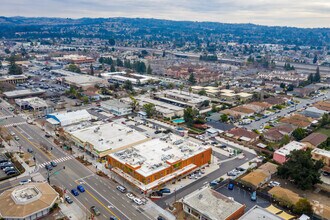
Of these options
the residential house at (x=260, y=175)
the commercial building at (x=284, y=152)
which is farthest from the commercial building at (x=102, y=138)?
the commercial building at (x=284, y=152)

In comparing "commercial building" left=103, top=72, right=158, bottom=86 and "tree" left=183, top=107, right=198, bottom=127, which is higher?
"commercial building" left=103, top=72, right=158, bottom=86

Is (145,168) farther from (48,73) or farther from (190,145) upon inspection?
(48,73)

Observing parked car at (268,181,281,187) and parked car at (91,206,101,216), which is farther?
parked car at (268,181,281,187)

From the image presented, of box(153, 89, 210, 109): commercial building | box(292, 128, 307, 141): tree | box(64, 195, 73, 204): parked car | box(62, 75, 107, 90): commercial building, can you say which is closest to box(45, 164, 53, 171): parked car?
box(64, 195, 73, 204): parked car

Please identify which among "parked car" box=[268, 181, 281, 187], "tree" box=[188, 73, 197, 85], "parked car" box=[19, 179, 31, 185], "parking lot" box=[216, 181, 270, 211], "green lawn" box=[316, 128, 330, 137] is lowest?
→ "parked car" box=[19, 179, 31, 185]

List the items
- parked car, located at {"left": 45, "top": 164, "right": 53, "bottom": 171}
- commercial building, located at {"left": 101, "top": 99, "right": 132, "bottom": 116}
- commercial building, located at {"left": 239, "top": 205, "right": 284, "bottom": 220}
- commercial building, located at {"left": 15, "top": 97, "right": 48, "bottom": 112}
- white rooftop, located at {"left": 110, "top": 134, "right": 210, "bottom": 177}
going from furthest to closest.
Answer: commercial building, located at {"left": 15, "top": 97, "right": 48, "bottom": 112} < commercial building, located at {"left": 101, "top": 99, "right": 132, "bottom": 116} < parked car, located at {"left": 45, "top": 164, "right": 53, "bottom": 171} < white rooftop, located at {"left": 110, "top": 134, "right": 210, "bottom": 177} < commercial building, located at {"left": 239, "top": 205, "right": 284, "bottom": 220}

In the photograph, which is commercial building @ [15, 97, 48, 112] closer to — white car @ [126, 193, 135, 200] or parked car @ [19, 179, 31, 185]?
parked car @ [19, 179, 31, 185]

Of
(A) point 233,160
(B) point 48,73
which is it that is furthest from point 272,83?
(B) point 48,73
